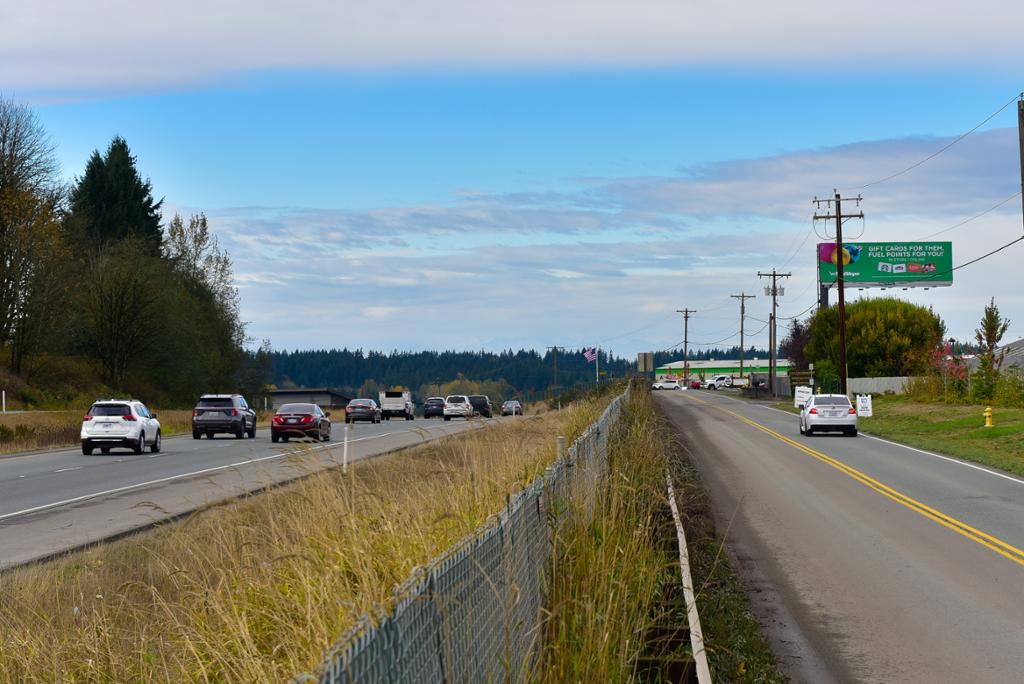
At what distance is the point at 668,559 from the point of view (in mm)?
12422

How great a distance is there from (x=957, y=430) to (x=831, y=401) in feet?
16.5

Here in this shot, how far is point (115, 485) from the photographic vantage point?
79.6ft

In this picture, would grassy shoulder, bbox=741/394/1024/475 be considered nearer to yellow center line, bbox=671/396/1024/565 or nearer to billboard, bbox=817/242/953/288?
yellow center line, bbox=671/396/1024/565

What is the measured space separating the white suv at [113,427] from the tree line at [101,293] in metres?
30.9

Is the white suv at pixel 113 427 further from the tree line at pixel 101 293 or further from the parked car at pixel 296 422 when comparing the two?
the tree line at pixel 101 293

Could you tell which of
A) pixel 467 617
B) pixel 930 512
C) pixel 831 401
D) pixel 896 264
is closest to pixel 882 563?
pixel 930 512

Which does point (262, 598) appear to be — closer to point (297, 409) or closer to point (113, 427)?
point (113, 427)

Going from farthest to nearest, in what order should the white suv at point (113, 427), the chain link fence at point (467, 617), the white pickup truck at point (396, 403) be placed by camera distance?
the white pickup truck at point (396, 403) < the white suv at point (113, 427) < the chain link fence at point (467, 617)

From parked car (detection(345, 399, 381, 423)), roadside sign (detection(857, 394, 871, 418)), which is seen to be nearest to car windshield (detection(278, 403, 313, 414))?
parked car (detection(345, 399, 381, 423))

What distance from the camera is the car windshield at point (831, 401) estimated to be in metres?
44.0

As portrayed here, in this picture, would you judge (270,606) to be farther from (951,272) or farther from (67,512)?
(951,272)

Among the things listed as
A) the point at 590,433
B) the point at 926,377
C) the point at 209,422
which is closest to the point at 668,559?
the point at 590,433

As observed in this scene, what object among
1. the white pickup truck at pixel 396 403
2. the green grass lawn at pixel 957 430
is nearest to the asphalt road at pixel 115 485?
the green grass lawn at pixel 957 430

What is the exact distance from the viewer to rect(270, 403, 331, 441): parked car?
141 feet
